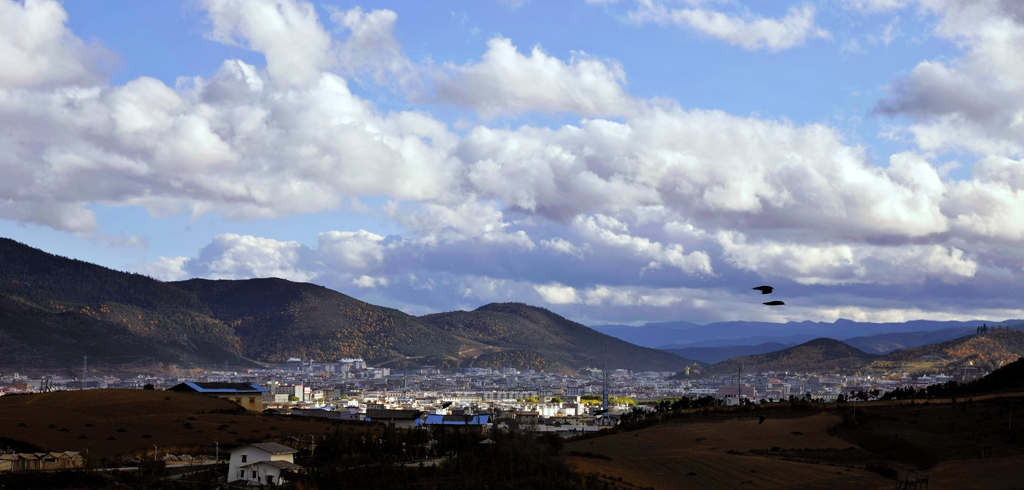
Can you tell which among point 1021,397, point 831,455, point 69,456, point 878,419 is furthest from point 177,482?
point 1021,397

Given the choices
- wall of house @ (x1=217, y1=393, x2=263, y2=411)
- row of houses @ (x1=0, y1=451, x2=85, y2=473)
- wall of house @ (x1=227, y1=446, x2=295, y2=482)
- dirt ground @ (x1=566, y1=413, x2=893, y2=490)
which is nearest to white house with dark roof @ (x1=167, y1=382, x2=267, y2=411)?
wall of house @ (x1=217, y1=393, x2=263, y2=411)

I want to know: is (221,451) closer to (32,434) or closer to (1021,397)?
(32,434)

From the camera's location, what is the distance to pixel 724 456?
65.9 meters

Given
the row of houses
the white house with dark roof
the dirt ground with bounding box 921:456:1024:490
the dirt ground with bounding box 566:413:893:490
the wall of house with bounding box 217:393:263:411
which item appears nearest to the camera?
the row of houses

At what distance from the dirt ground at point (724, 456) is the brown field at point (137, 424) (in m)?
19.0

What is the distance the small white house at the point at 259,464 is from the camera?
51.2 metres

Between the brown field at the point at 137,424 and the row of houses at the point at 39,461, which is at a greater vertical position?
the brown field at the point at 137,424

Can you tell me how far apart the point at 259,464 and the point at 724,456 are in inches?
1133

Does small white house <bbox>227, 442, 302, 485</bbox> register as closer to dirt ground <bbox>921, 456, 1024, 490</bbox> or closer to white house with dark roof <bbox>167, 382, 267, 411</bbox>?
dirt ground <bbox>921, 456, 1024, 490</bbox>

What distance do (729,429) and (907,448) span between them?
14.2 meters

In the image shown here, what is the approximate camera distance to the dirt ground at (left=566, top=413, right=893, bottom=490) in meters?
57.6

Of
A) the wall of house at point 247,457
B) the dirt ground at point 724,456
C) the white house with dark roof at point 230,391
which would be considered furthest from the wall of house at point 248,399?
the wall of house at point 247,457

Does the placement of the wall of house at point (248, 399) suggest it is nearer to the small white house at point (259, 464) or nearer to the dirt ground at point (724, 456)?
the dirt ground at point (724, 456)

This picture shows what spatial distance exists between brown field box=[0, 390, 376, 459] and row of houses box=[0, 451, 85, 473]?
372cm
